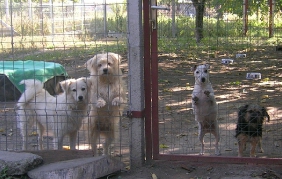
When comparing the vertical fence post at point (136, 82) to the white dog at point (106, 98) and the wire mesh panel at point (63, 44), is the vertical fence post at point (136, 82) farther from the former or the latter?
the white dog at point (106, 98)

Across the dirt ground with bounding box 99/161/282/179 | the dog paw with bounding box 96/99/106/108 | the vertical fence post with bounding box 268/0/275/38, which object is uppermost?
the vertical fence post with bounding box 268/0/275/38

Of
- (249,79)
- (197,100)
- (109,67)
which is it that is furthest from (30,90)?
(249,79)

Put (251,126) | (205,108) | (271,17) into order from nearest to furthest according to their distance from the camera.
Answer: (271,17), (251,126), (205,108)

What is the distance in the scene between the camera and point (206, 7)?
4930 millimetres

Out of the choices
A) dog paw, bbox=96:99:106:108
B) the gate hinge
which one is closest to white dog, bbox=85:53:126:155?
dog paw, bbox=96:99:106:108

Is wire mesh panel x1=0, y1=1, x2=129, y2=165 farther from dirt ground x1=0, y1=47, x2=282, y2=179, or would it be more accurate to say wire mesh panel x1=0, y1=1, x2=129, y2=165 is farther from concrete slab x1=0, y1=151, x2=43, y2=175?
concrete slab x1=0, y1=151, x2=43, y2=175

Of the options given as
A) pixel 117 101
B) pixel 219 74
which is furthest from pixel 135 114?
pixel 219 74

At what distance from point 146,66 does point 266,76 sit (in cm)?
616

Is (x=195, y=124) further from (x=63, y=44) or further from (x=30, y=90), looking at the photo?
(x=63, y=44)

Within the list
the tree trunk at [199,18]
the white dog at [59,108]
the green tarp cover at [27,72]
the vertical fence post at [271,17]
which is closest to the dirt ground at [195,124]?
the white dog at [59,108]

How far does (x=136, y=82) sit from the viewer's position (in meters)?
5.18

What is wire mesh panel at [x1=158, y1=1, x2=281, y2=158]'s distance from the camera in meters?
4.99

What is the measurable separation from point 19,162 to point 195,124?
3.50 meters

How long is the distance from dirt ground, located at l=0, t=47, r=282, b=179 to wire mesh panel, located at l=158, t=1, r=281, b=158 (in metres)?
0.01
